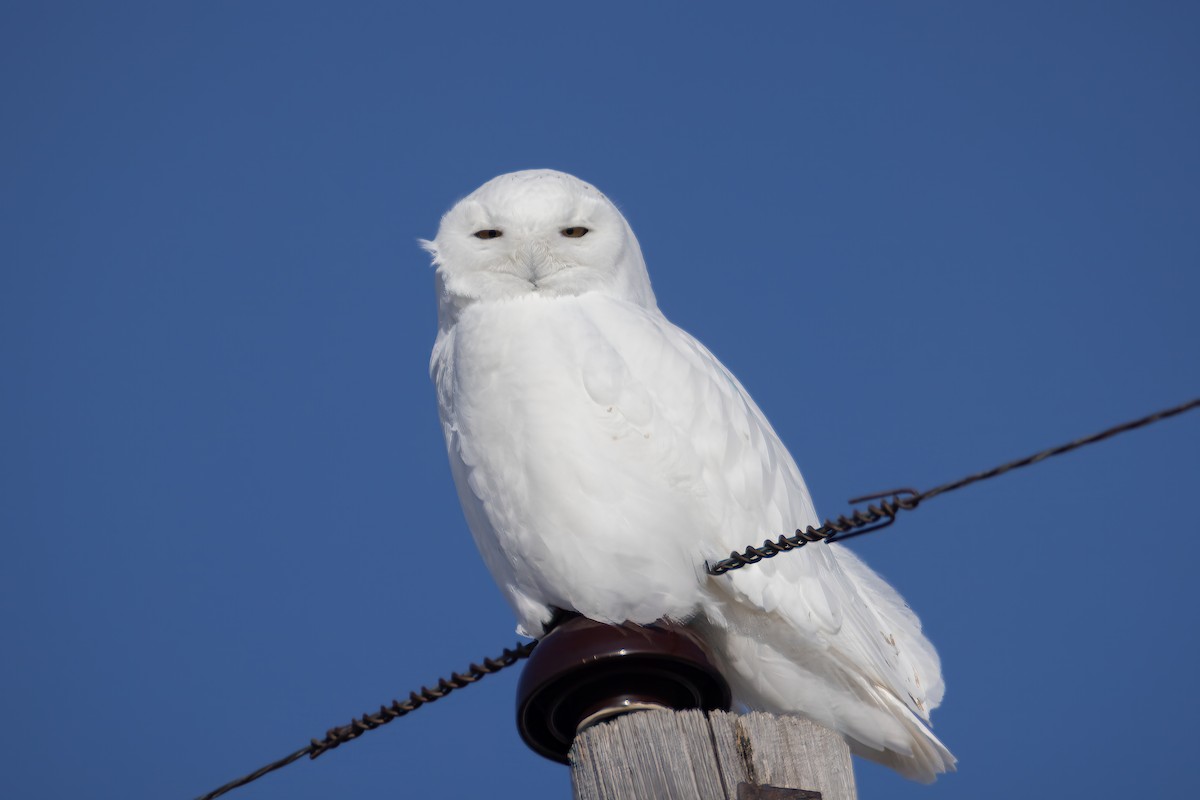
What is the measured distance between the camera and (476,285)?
466cm

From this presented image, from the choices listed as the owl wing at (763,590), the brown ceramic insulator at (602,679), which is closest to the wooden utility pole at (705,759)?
the brown ceramic insulator at (602,679)

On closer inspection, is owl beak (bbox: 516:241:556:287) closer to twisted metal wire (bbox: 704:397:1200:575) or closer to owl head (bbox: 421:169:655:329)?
owl head (bbox: 421:169:655:329)

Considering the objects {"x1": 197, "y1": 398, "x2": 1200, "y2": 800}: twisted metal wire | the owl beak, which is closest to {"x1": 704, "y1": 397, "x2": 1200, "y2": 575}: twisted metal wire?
{"x1": 197, "y1": 398, "x2": 1200, "y2": 800}: twisted metal wire

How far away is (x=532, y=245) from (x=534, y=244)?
11 millimetres

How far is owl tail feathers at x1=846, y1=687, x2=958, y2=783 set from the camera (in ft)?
13.4

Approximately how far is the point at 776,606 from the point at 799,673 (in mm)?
342

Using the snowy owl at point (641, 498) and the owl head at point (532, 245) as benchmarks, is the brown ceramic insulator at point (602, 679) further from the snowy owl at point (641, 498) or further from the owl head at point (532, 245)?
the owl head at point (532, 245)

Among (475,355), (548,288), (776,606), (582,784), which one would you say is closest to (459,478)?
(475,355)

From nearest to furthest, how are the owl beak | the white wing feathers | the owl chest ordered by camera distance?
the white wing feathers, the owl chest, the owl beak

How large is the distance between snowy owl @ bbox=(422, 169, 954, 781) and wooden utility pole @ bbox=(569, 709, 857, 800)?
0.86 metres

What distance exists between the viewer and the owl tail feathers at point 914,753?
4094 millimetres

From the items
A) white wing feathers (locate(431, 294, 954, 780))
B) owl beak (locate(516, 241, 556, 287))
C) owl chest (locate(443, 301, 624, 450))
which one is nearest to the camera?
white wing feathers (locate(431, 294, 954, 780))

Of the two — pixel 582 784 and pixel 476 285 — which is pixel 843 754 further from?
pixel 476 285

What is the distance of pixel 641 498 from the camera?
4.08m
